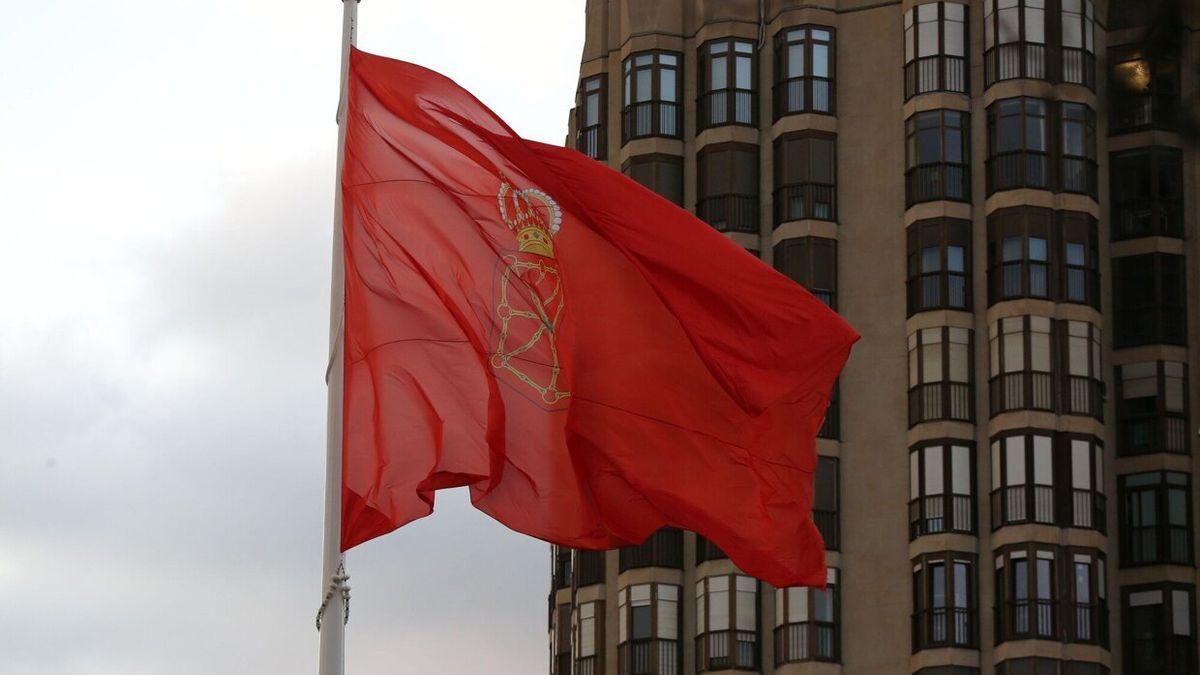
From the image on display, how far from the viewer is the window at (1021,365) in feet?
235

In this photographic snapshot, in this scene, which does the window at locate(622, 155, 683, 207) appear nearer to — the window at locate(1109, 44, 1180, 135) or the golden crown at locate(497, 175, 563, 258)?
the golden crown at locate(497, 175, 563, 258)

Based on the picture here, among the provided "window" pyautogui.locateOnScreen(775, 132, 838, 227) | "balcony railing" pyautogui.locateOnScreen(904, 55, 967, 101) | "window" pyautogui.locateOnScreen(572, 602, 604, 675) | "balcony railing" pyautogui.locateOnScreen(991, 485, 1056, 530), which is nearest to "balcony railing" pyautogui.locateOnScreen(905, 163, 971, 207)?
"balcony railing" pyautogui.locateOnScreen(904, 55, 967, 101)

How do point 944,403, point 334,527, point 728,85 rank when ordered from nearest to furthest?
point 334,527, point 944,403, point 728,85

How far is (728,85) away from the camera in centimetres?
7762

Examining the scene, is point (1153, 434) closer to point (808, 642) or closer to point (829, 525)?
point (829, 525)

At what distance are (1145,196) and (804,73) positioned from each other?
436 inches

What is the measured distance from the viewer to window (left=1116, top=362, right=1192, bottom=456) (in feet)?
240

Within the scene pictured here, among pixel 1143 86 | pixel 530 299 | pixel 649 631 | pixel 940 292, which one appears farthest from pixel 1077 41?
pixel 1143 86

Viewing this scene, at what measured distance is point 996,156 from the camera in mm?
74188

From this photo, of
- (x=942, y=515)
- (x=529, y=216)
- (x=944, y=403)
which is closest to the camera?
(x=529, y=216)

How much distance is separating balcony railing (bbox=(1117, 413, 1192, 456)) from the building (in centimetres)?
9

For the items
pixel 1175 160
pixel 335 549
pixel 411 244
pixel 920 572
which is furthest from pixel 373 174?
pixel 1175 160

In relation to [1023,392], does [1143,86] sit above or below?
below

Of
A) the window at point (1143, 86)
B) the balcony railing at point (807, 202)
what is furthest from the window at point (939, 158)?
the window at point (1143, 86)
